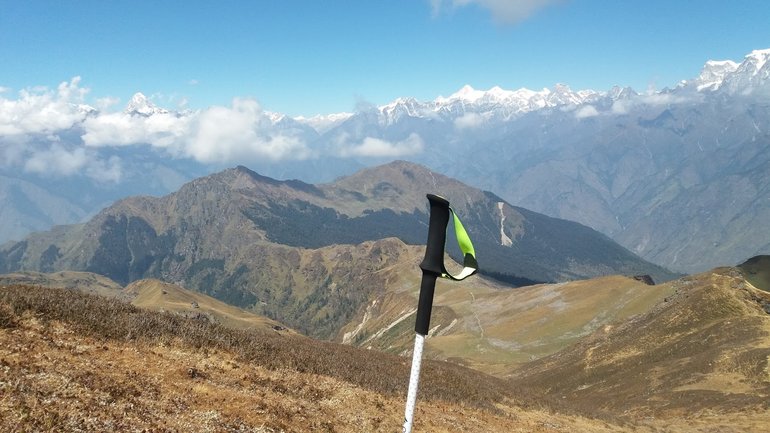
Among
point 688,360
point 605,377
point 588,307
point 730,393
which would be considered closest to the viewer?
point 730,393

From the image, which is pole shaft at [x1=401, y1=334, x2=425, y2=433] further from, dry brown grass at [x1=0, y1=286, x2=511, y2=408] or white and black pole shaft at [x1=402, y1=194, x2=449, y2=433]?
dry brown grass at [x1=0, y1=286, x2=511, y2=408]

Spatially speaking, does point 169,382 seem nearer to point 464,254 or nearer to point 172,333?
point 172,333

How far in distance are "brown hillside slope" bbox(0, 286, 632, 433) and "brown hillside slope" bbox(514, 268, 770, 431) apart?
29134 mm

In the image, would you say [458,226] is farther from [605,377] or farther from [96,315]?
[605,377]

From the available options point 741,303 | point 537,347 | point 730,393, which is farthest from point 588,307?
point 730,393

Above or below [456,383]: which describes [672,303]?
above

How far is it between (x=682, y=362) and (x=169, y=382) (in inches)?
→ 2619

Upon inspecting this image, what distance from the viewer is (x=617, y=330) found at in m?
93.1

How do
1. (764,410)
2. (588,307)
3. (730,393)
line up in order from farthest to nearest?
(588,307)
(730,393)
(764,410)

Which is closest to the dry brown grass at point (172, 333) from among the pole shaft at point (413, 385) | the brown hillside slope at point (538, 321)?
the pole shaft at point (413, 385)

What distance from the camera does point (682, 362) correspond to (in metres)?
63.9

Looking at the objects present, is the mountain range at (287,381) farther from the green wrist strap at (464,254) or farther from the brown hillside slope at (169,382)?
the green wrist strap at (464,254)

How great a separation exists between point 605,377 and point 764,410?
2816 cm

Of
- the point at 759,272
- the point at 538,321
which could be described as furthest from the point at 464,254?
the point at 538,321
